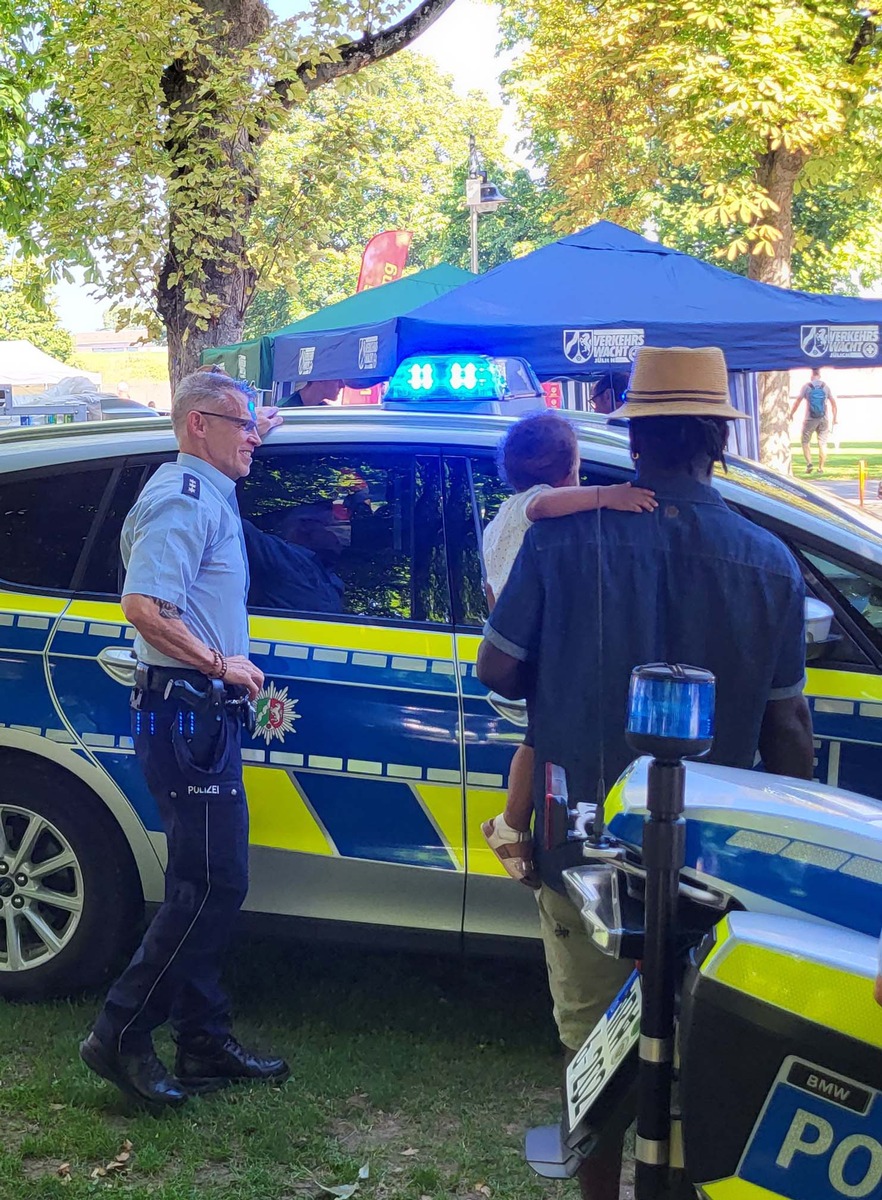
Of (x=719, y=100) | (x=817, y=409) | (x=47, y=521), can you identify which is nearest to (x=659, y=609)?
(x=47, y=521)

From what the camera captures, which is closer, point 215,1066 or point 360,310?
point 215,1066

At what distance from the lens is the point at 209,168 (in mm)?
8570

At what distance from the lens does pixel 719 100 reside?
12.4 meters

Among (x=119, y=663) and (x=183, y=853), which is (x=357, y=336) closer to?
(x=119, y=663)

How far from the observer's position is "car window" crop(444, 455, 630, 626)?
361 cm

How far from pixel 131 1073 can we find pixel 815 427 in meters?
23.3

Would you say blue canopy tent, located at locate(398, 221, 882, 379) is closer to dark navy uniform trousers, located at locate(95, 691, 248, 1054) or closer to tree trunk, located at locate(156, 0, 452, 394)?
tree trunk, located at locate(156, 0, 452, 394)

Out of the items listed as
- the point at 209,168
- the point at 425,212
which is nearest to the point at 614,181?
the point at 209,168

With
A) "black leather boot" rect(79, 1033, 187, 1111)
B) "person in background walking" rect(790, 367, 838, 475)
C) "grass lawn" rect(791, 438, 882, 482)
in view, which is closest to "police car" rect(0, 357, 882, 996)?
"black leather boot" rect(79, 1033, 187, 1111)

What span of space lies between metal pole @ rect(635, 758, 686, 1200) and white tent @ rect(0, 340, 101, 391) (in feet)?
84.6

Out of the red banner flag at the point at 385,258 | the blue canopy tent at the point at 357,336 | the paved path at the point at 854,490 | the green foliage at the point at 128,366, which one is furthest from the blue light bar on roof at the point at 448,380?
the green foliage at the point at 128,366

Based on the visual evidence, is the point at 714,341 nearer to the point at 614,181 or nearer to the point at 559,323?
the point at 559,323

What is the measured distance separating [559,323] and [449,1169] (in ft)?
17.4

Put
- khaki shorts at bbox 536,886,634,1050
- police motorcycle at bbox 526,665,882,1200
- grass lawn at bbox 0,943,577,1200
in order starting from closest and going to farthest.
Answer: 1. police motorcycle at bbox 526,665,882,1200
2. khaki shorts at bbox 536,886,634,1050
3. grass lawn at bbox 0,943,577,1200
